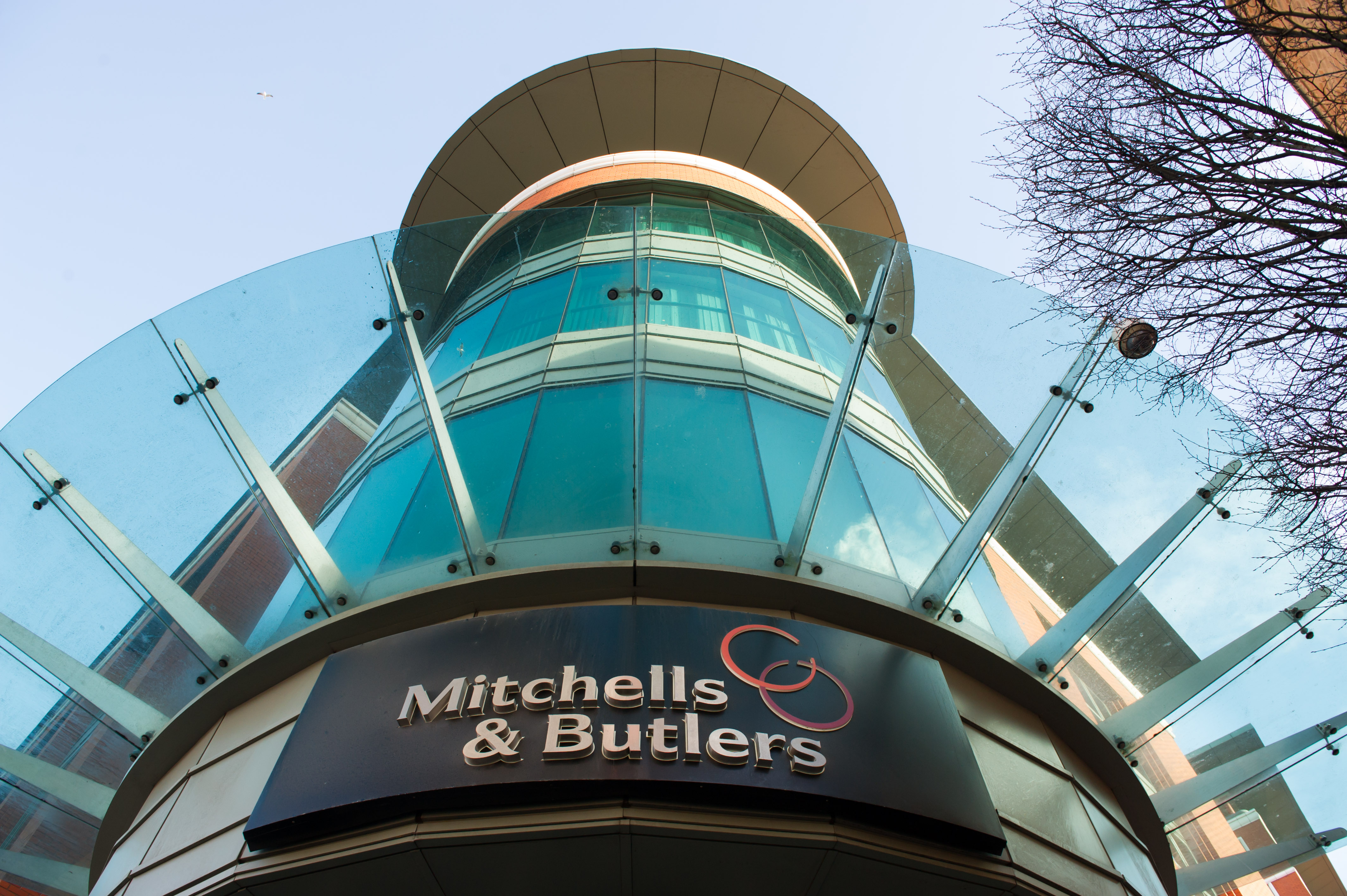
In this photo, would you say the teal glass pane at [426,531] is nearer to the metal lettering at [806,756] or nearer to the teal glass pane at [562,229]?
the teal glass pane at [562,229]

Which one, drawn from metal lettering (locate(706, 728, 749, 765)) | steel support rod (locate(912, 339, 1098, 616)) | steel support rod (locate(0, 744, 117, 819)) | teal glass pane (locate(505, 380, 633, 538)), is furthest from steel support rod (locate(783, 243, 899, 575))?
steel support rod (locate(0, 744, 117, 819))

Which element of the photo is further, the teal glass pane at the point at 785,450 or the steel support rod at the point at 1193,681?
the teal glass pane at the point at 785,450

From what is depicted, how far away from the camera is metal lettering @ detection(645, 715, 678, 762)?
509 cm

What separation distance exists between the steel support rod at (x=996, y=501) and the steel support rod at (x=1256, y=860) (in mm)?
4086

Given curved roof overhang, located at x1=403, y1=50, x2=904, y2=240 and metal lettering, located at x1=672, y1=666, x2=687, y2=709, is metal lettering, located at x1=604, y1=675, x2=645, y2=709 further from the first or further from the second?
curved roof overhang, located at x1=403, y1=50, x2=904, y2=240

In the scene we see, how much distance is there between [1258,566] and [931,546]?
2854mm

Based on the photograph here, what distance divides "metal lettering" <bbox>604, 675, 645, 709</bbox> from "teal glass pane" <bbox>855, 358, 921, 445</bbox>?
150 inches

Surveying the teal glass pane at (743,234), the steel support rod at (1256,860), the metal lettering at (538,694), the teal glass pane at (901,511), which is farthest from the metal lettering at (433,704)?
the teal glass pane at (743,234)

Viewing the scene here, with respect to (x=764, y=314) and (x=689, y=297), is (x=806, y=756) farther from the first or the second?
(x=764, y=314)

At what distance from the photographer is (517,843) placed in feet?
16.4

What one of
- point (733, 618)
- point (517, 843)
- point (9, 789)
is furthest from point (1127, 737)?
point (9, 789)

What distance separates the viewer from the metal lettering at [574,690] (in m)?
5.42

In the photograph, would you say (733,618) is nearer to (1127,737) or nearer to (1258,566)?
(1127,737)

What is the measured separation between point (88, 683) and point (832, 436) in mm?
6745
